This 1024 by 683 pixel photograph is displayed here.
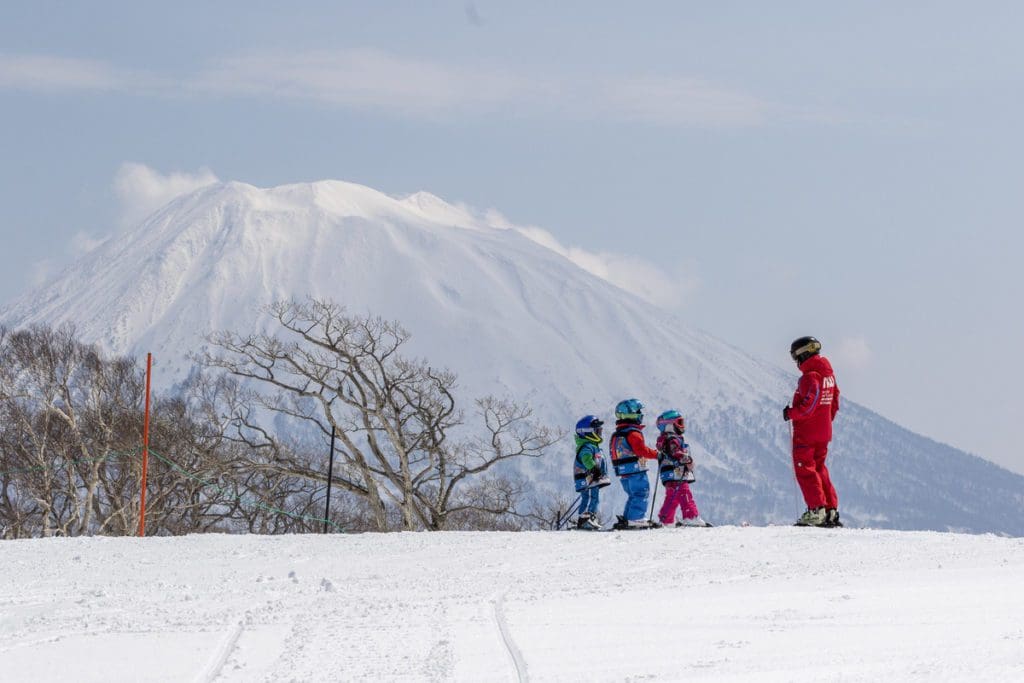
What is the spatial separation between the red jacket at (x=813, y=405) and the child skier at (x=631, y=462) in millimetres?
1623

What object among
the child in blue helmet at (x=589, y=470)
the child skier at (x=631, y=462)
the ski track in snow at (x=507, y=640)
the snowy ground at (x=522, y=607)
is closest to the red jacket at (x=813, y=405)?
the snowy ground at (x=522, y=607)

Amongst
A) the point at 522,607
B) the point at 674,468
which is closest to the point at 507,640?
the point at 522,607

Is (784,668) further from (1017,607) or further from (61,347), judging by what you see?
(61,347)

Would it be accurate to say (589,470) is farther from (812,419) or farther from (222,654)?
(222,654)

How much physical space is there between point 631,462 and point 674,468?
18.6 inches

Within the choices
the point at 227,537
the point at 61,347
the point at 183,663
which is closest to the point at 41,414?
the point at 61,347

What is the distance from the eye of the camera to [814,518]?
13.9 metres

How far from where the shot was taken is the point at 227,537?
46.9ft

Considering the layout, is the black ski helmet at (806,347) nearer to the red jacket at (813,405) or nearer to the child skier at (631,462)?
the red jacket at (813,405)

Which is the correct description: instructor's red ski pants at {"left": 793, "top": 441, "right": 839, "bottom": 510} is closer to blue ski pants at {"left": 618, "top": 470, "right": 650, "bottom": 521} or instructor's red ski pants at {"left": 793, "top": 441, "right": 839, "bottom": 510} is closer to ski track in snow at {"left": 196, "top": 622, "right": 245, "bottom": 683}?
blue ski pants at {"left": 618, "top": 470, "right": 650, "bottom": 521}

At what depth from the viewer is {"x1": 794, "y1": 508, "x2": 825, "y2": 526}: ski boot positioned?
13.9 meters

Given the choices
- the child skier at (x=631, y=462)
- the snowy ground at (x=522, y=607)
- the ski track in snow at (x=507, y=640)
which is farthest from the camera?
the child skier at (x=631, y=462)

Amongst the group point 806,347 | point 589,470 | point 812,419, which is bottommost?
point 589,470

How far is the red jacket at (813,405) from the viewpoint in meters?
13.5
